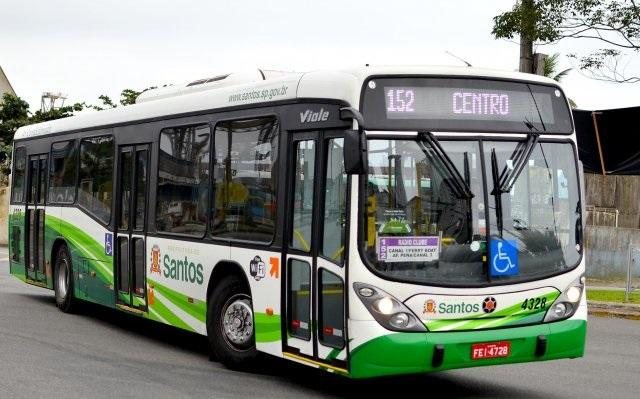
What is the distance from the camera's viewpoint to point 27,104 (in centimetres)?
5128

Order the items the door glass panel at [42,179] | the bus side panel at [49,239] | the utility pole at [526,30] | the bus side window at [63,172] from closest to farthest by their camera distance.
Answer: the bus side window at [63,172] < the bus side panel at [49,239] < the door glass panel at [42,179] < the utility pole at [526,30]

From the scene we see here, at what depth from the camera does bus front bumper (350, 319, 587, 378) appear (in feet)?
29.3

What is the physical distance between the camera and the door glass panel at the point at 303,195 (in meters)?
9.89

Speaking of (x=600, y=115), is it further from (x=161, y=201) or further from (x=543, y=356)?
(x=543, y=356)

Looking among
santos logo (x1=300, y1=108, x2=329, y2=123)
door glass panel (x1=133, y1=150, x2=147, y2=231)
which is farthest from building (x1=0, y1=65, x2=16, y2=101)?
santos logo (x1=300, y1=108, x2=329, y2=123)

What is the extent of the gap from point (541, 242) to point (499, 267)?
51 cm

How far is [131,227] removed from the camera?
1379 cm

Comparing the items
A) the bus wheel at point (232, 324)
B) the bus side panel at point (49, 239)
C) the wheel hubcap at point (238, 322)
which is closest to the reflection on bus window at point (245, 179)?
the bus wheel at point (232, 324)

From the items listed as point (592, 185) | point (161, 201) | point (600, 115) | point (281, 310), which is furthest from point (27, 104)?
point (281, 310)

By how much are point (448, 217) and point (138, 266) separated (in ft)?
17.9

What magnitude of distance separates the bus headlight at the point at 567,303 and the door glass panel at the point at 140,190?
18.4 ft

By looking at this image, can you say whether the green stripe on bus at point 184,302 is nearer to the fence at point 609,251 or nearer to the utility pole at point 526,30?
the utility pole at point 526,30

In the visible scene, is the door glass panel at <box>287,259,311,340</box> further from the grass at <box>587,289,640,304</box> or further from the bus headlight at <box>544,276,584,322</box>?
the grass at <box>587,289,640,304</box>

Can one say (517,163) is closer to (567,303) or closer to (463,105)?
(463,105)
